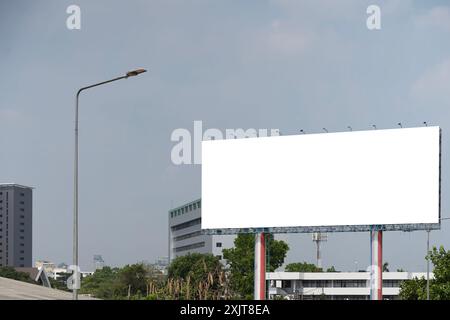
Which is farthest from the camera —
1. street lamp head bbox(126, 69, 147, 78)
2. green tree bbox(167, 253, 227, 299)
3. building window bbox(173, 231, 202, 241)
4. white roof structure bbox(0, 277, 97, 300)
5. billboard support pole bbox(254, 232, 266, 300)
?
building window bbox(173, 231, 202, 241)

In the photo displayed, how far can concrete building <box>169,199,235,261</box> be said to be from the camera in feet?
422

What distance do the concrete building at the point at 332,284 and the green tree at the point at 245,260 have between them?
15.0 ft

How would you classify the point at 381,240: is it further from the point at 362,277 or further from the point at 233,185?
the point at 362,277

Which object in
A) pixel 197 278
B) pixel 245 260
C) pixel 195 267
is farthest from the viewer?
pixel 195 267

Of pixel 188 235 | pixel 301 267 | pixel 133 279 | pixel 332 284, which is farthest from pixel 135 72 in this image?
pixel 188 235

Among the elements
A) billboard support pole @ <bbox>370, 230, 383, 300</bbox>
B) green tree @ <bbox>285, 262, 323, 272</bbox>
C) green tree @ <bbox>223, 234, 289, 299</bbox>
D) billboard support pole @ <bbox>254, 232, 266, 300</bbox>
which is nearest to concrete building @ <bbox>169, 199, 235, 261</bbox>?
green tree @ <bbox>285, 262, 323, 272</bbox>

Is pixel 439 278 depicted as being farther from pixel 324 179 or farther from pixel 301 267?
pixel 301 267

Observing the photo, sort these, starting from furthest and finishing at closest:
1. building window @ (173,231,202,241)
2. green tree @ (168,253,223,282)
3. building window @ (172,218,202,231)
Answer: building window @ (172,218,202,231) < building window @ (173,231,202,241) < green tree @ (168,253,223,282)

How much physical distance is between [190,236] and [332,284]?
40425 millimetres

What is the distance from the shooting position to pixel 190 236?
14238 centimetres

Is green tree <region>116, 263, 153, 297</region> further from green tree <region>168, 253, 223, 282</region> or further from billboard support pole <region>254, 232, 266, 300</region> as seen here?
billboard support pole <region>254, 232, 266, 300</region>

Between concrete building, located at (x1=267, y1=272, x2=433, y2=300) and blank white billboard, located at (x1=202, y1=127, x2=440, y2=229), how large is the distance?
159ft

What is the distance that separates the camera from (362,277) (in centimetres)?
10825

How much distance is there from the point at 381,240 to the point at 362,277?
A: 57.5m
